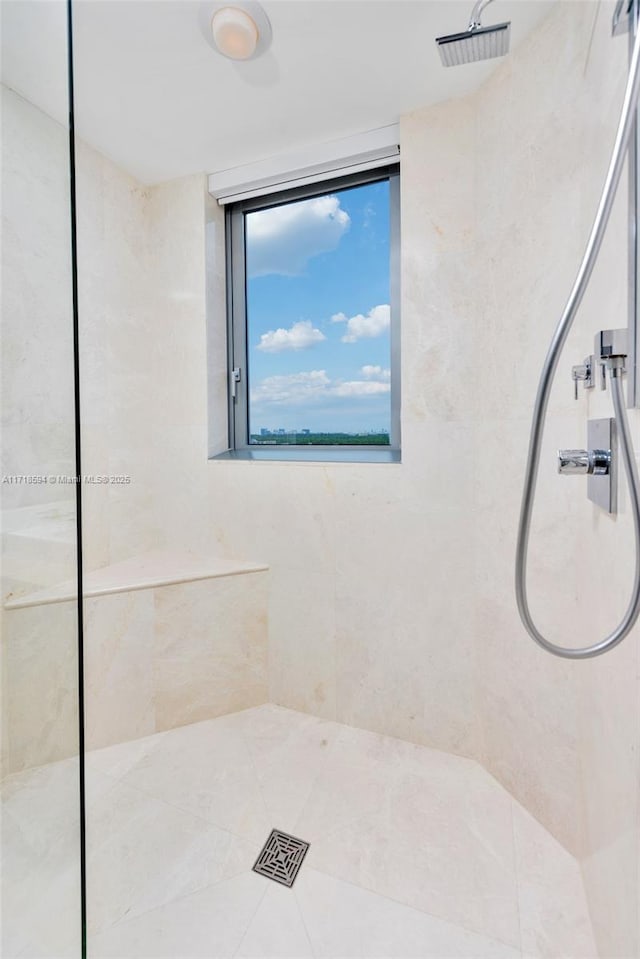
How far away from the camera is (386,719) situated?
4.88ft

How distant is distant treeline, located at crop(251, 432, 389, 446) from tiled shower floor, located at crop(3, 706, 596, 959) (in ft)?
3.60

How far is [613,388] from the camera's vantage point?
618 millimetres

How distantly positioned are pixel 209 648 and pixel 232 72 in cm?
187

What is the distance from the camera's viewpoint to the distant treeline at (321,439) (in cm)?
170

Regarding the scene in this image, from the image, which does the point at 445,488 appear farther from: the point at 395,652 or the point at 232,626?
the point at 232,626

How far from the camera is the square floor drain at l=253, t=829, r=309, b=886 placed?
3.29ft

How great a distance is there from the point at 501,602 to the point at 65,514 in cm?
116

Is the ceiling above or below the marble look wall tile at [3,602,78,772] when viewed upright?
above

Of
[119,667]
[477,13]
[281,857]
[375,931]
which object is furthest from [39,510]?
[477,13]

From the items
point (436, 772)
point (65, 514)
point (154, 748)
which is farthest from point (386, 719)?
point (65, 514)

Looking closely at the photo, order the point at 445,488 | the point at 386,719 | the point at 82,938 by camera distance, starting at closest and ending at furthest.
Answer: the point at 82,938 < the point at 445,488 < the point at 386,719

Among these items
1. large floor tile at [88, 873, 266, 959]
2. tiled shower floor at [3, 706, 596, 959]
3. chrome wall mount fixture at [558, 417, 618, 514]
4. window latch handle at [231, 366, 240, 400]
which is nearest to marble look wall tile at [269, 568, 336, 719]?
tiled shower floor at [3, 706, 596, 959]

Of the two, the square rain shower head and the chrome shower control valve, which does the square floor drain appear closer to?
the chrome shower control valve

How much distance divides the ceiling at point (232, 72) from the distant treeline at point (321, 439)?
3.50 ft
